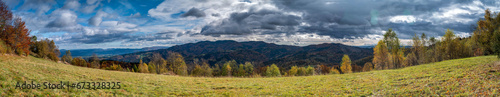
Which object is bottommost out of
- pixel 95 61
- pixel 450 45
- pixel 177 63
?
pixel 177 63

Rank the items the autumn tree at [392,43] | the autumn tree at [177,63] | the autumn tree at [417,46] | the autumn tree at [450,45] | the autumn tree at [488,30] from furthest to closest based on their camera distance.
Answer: the autumn tree at [177,63]
the autumn tree at [417,46]
the autumn tree at [450,45]
the autumn tree at [392,43]
the autumn tree at [488,30]

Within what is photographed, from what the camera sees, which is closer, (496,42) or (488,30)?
(496,42)

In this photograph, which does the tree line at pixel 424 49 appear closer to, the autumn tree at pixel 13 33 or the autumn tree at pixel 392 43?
the autumn tree at pixel 392 43

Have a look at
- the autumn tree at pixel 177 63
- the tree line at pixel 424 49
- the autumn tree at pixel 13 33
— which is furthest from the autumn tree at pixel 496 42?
the autumn tree at pixel 177 63

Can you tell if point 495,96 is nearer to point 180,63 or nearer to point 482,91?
point 482,91

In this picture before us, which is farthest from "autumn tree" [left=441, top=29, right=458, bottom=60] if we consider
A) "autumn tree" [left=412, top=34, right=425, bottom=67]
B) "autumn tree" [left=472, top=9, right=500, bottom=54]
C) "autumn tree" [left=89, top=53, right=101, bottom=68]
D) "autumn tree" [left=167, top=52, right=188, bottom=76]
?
"autumn tree" [left=89, top=53, right=101, bottom=68]

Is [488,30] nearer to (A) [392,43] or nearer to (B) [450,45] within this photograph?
(A) [392,43]

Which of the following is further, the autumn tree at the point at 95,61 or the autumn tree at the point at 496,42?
the autumn tree at the point at 95,61

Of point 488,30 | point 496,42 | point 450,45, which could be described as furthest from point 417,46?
point 496,42

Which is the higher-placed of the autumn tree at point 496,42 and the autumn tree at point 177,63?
the autumn tree at point 496,42

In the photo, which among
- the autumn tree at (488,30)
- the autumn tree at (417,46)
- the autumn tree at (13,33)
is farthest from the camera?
the autumn tree at (417,46)

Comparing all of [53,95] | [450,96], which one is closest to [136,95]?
[53,95]

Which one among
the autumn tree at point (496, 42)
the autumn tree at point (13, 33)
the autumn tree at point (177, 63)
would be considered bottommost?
the autumn tree at point (177, 63)

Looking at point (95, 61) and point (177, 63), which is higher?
point (95, 61)
